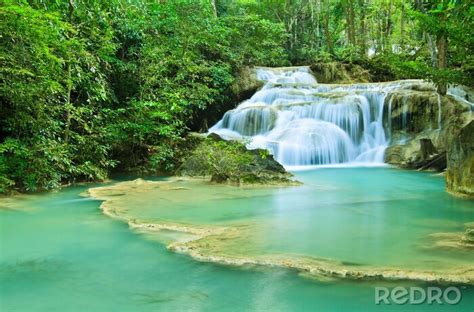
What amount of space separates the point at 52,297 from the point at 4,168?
497cm

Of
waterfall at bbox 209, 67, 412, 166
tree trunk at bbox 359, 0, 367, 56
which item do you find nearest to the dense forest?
waterfall at bbox 209, 67, 412, 166

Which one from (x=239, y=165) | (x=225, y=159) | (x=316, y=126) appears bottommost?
(x=239, y=165)

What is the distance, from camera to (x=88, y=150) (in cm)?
948

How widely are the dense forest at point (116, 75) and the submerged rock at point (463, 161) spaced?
1.53 metres

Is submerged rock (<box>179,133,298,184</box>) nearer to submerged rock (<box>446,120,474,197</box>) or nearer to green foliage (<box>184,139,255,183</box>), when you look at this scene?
green foliage (<box>184,139,255,183</box>)

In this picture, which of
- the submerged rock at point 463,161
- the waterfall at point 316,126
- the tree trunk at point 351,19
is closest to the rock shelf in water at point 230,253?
the submerged rock at point 463,161

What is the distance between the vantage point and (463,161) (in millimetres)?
7305

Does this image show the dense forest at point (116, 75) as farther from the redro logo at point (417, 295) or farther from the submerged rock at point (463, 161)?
the redro logo at point (417, 295)

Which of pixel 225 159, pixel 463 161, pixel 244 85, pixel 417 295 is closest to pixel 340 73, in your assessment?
pixel 244 85

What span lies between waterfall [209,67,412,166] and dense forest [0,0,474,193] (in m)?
1.50

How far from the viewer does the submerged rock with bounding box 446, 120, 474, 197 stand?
7199 mm

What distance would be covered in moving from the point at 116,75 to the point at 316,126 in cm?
611

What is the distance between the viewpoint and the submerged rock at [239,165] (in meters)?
8.98

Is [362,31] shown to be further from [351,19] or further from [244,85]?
[244,85]
